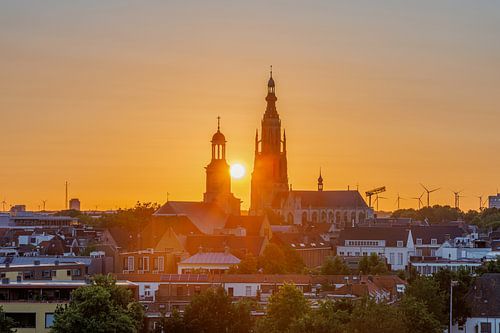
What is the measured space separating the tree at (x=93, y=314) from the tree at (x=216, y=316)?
21.5ft

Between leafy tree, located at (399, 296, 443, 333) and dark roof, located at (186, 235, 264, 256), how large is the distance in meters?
72.4

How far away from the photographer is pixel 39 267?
113 metres

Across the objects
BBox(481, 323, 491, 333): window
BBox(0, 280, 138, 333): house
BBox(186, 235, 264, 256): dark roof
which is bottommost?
BBox(481, 323, 491, 333): window

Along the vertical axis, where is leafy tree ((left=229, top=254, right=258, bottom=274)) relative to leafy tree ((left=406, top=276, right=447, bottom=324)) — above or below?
above

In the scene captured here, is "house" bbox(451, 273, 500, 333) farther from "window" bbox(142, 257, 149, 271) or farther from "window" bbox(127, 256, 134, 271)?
"window" bbox(142, 257, 149, 271)

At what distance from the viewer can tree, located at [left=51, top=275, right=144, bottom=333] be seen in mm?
86625

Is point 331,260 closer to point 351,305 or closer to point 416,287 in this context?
point 416,287

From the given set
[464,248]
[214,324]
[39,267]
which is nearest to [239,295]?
[39,267]

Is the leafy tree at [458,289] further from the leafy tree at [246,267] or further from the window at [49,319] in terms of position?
the window at [49,319]

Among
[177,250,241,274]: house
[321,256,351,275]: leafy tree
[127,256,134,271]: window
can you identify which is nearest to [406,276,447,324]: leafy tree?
[321,256,351,275]: leafy tree

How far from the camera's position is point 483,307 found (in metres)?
115

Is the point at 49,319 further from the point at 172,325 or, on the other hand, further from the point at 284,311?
the point at 284,311

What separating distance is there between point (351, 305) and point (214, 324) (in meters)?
9.20

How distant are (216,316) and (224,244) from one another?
78.0 meters
